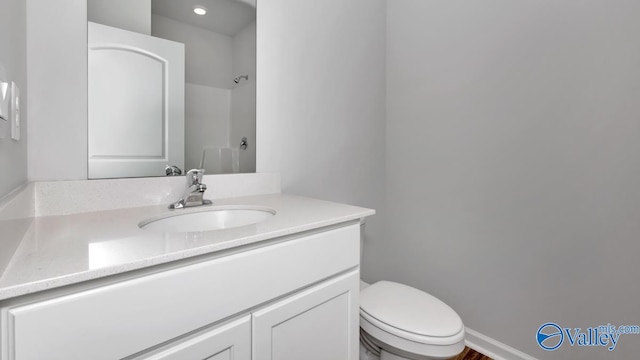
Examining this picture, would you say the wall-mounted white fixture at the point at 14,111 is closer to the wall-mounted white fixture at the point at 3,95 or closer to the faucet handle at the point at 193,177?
the wall-mounted white fixture at the point at 3,95

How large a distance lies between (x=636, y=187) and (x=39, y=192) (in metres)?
2.02

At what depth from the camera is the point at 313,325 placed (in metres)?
0.83

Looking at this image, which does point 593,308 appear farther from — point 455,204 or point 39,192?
point 39,192

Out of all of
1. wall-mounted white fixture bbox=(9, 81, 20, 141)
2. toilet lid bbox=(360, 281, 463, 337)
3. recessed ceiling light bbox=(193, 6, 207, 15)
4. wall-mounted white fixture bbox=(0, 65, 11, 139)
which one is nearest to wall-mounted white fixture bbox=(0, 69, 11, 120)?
wall-mounted white fixture bbox=(0, 65, 11, 139)

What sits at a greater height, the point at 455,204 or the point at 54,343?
the point at 455,204

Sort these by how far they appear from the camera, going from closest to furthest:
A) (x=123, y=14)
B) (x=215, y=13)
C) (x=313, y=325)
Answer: (x=313, y=325) → (x=123, y=14) → (x=215, y=13)

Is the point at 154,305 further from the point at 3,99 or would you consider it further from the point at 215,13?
the point at 215,13

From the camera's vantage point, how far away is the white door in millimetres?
946

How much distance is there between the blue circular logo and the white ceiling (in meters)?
1.92

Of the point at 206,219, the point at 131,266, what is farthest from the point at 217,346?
the point at 206,219

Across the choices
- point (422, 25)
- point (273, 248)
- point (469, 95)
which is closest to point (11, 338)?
point (273, 248)

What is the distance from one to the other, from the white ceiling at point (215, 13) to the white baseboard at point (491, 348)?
1911 mm

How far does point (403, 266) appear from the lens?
181cm

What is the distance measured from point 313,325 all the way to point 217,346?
0.97 ft
